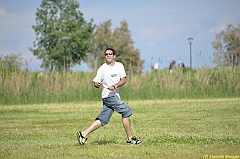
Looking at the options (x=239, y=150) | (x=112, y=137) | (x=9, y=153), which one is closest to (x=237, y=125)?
(x=112, y=137)

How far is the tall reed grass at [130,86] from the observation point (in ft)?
74.8

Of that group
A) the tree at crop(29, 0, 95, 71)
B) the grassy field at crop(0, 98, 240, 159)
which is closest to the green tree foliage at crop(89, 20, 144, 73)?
the tree at crop(29, 0, 95, 71)

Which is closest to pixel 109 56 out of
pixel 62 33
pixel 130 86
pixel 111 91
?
pixel 111 91

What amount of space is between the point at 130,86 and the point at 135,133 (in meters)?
12.7

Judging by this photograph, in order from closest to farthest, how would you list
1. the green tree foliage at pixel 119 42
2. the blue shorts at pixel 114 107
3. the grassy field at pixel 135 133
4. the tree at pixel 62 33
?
1. the grassy field at pixel 135 133
2. the blue shorts at pixel 114 107
3. the tree at pixel 62 33
4. the green tree foliage at pixel 119 42

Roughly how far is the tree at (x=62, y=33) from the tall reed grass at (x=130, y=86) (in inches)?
1402

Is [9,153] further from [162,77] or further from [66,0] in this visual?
[66,0]

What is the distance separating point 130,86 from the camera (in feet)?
77.7

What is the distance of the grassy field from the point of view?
7984 millimetres

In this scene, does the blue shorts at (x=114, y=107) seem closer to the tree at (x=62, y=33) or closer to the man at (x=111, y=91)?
the man at (x=111, y=91)

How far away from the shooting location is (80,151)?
8164 mm

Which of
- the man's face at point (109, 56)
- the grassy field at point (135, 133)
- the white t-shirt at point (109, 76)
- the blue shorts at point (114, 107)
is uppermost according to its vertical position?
the man's face at point (109, 56)

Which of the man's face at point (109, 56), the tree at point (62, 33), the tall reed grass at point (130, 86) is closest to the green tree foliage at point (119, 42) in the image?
Answer: the tree at point (62, 33)

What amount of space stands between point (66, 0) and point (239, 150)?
188 feet
